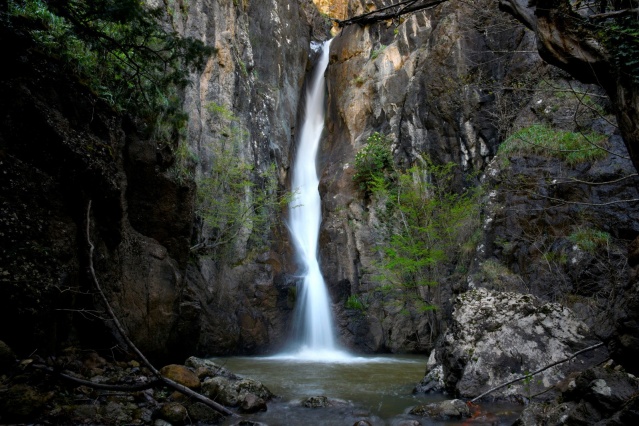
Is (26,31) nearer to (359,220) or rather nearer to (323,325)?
(323,325)

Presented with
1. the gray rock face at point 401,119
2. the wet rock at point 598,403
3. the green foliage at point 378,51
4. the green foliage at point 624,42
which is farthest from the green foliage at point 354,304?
the green foliage at point 624,42

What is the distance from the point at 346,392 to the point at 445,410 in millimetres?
2828

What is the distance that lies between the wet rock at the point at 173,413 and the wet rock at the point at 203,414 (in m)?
0.17

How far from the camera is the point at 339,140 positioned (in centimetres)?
2561

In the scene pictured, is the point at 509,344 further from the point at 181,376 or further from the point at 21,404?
the point at 21,404

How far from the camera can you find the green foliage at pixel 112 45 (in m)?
5.57

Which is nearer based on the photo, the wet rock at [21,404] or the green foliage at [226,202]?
the wet rock at [21,404]

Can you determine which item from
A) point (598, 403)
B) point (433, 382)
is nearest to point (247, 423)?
point (433, 382)

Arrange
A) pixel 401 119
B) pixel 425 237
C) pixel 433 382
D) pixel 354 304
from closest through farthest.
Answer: pixel 433 382, pixel 425 237, pixel 354 304, pixel 401 119

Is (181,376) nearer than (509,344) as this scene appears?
Yes

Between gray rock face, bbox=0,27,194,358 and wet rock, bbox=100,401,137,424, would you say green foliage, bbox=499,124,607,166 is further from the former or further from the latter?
wet rock, bbox=100,401,137,424

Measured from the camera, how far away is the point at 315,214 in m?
23.4

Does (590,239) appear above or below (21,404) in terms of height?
above

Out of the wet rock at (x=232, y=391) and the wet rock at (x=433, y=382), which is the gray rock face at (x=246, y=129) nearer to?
the wet rock at (x=232, y=391)
